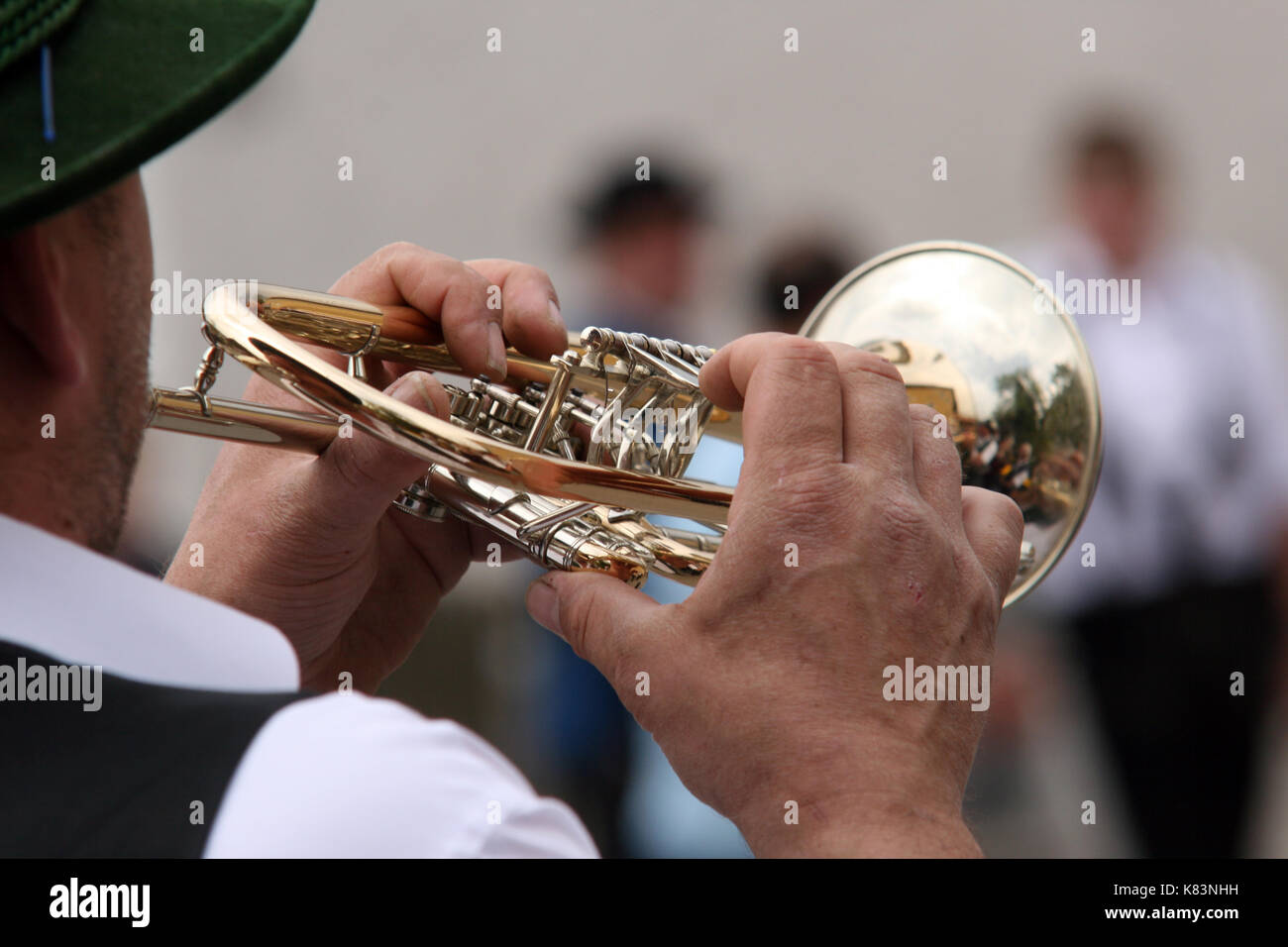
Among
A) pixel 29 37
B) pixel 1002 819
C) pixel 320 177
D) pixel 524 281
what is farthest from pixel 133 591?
pixel 320 177

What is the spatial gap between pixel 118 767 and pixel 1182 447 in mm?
2992

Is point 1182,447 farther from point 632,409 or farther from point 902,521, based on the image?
point 902,521

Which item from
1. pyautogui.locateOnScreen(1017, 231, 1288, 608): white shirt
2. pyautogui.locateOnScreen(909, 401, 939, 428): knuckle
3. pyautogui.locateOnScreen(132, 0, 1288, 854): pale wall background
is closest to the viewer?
pyautogui.locateOnScreen(909, 401, 939, 428): knuckle

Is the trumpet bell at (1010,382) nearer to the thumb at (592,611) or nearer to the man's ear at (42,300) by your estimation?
the thumb at (592,611)

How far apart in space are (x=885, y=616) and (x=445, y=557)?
0.96 m

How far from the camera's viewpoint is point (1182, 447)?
3264mm

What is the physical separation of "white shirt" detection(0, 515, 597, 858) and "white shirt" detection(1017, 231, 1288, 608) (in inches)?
106

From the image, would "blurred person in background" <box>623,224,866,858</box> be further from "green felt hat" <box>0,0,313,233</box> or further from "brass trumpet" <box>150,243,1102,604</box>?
"green felt hat" <box>0,0,313,233</box>

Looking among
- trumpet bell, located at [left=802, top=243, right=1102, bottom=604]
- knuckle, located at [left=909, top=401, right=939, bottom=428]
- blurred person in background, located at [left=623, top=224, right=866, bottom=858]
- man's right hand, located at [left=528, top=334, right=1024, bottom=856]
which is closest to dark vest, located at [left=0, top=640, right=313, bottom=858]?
man's right hand, located at [left=528, top=334, right=1024, bottom=856]

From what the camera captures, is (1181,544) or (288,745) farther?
(1181,544)

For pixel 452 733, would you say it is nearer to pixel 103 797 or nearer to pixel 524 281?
pixel 103 797

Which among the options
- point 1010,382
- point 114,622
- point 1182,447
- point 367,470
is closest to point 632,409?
point 367,470

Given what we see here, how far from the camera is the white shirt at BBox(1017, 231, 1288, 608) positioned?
10.7 feet
